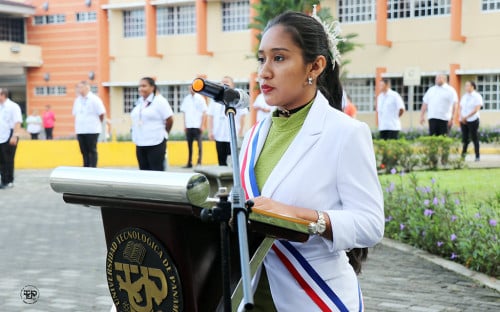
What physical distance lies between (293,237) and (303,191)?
0.99ft

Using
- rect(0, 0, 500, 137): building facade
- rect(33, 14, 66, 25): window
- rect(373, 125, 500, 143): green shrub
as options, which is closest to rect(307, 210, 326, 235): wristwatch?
rect(373, 125, 500, 143): green shrub

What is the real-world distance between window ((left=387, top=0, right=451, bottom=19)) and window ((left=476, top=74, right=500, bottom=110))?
296cm

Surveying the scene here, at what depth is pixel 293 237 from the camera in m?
2.06

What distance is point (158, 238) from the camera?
2.10 metres

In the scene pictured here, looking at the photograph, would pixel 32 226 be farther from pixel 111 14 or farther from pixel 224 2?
pixel 111 14

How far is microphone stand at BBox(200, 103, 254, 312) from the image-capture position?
74.4 inches

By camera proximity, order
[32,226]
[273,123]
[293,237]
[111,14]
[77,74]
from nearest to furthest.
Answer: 1. [293,237]
2. [273,123]
3. [32,226]
4. [111,14]
5. [77,74]

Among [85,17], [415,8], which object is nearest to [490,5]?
[415,8]

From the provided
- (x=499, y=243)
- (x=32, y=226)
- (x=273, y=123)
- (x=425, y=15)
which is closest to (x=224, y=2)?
(x=425, y=15)

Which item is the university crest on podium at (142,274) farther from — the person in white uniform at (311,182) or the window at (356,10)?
the window at (356,10)

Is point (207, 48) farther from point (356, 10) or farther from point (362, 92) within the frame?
point (362, 92)

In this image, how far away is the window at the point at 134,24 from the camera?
131 feet

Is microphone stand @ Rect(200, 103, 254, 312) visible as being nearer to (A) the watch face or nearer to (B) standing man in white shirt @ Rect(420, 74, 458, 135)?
(A) the watch face

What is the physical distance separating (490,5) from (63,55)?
25.8 m
